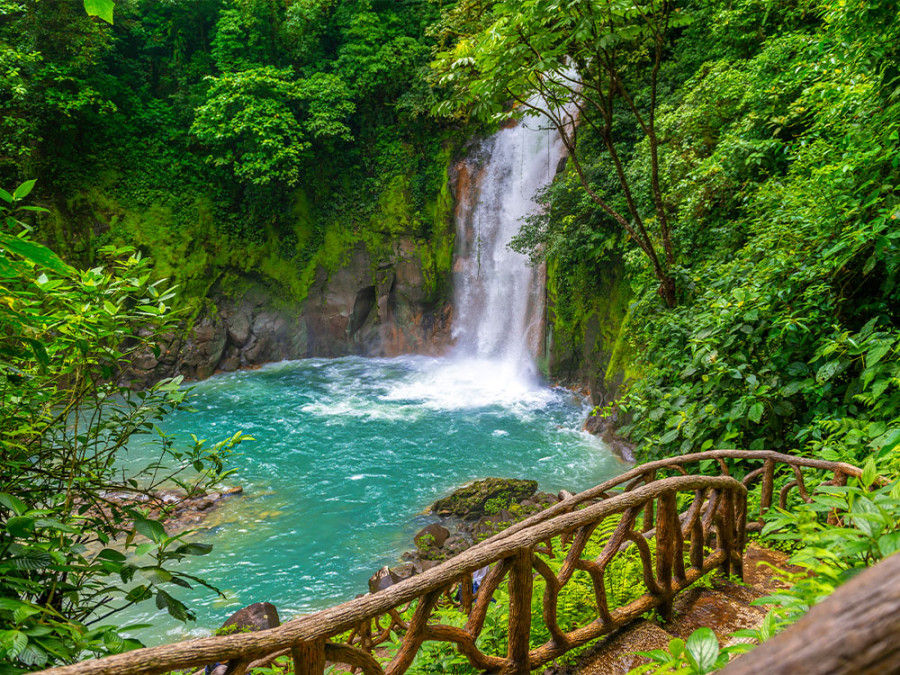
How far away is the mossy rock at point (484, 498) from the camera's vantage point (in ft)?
26.0

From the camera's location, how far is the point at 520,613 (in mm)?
2008

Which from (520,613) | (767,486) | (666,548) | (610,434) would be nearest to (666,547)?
(666,548)

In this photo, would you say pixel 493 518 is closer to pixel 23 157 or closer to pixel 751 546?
pixel 751 546

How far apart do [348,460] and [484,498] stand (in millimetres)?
3470

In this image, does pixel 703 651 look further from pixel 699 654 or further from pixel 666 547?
pixel 666 547

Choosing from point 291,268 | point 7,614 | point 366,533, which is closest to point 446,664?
point 7,614

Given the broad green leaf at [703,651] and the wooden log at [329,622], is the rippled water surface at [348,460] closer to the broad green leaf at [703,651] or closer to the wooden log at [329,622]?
the wooden log at [329,622]

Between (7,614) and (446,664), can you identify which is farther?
A: (446,664)

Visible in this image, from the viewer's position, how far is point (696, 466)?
474cm

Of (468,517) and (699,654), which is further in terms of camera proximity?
(468,517)

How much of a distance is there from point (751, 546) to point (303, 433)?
9.84 m

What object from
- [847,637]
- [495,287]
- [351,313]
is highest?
[495,287]

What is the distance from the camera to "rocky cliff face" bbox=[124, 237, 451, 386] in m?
17.1

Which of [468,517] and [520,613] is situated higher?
[520,613]
